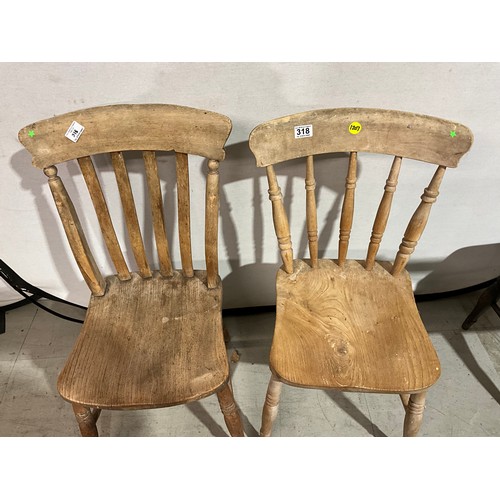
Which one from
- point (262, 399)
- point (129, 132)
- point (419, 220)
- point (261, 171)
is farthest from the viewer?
point (262, 399)

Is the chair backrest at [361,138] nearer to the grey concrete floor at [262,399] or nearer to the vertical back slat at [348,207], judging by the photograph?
the vertical back slat at [348,207]

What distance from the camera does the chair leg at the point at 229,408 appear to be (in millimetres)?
1100

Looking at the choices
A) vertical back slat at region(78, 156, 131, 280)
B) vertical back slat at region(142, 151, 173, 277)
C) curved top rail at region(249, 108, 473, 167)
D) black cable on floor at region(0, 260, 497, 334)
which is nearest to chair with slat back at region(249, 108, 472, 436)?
curved top rail at region(249, 108, 473, 167)

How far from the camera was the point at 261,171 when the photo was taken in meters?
1.25

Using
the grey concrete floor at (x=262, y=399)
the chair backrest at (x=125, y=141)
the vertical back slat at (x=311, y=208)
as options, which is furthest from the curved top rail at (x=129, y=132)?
the grey concrete floor at (x=262, y=399)

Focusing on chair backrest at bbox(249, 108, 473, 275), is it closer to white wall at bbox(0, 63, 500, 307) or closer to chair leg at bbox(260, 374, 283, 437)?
white wall at bbox(0, 63, 500, 307)

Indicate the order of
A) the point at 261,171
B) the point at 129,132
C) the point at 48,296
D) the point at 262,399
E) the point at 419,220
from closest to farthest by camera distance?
1. the point at 129,132
2. the point at 419,220
3. the point at 261,171
4. the point at 262,399
5. the point at 48,296

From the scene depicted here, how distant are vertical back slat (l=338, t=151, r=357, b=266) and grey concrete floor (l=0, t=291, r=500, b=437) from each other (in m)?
0.55

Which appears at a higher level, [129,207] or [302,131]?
[302,131]

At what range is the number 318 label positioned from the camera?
102 centimetres

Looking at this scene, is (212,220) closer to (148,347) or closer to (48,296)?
(148,347)

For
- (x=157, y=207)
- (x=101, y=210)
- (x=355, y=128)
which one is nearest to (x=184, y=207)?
(x=157, y=207)

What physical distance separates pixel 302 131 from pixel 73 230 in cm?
61

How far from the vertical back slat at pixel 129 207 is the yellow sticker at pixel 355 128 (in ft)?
1.80
